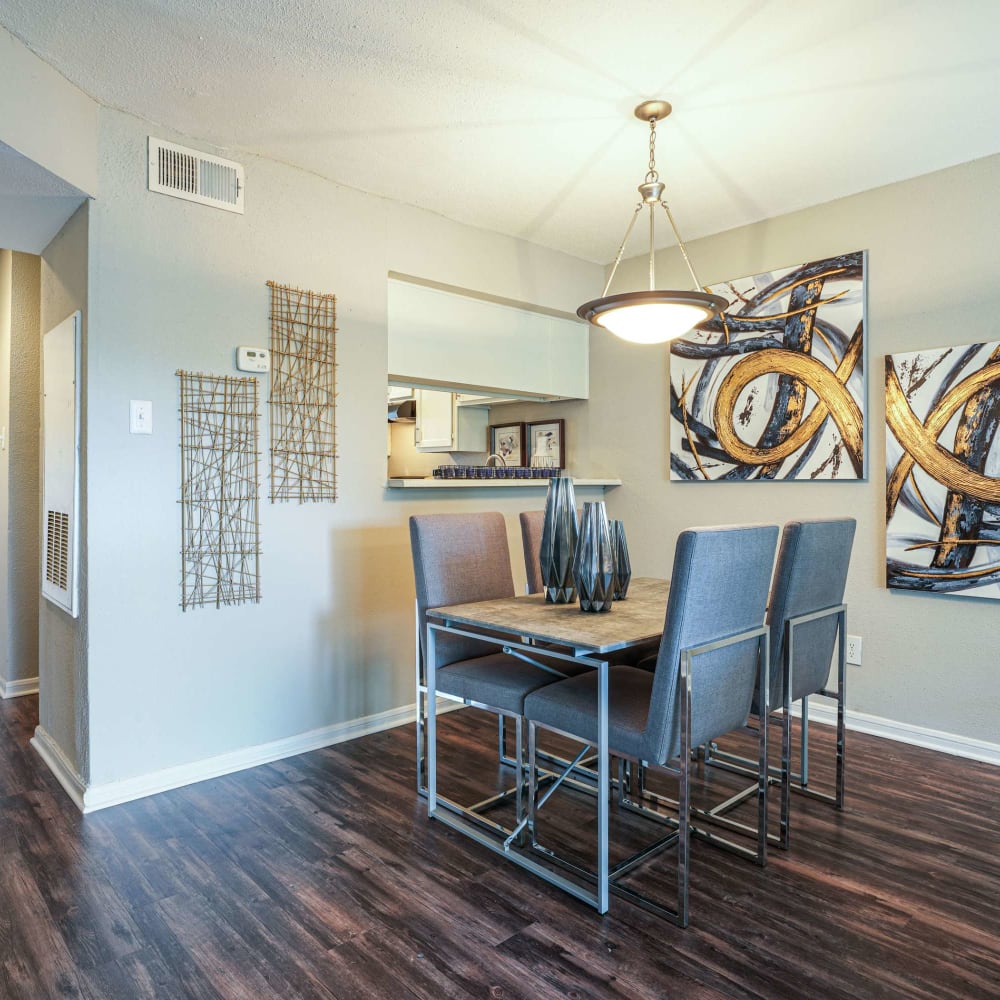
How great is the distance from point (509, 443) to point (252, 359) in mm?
2185

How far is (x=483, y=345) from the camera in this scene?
3.85 m

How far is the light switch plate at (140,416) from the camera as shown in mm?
2525

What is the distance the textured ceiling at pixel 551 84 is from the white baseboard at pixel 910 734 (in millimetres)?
2322

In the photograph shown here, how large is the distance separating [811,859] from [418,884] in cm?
114

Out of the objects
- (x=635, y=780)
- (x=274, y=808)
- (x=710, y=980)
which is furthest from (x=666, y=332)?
(x=274, y=808)

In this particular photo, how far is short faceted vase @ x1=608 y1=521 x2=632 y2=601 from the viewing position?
2295mm

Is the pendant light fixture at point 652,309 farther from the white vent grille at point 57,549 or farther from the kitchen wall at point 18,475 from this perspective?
the kitchen wall at point 18,475

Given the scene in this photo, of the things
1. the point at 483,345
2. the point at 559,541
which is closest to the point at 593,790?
the point at 559,541

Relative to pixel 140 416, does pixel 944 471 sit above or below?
below

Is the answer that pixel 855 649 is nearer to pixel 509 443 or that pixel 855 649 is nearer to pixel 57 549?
pixel 509 443

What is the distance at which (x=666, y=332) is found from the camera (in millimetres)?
2439

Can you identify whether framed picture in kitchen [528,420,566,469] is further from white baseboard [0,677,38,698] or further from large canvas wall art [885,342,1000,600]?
white baseboard [0,677,38,698]

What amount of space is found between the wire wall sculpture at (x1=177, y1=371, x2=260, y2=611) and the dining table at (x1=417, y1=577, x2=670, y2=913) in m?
0.83

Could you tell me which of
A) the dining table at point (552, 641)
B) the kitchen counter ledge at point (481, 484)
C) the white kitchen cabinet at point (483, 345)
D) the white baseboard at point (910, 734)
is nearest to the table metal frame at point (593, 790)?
the dining table at point (552, 641)
